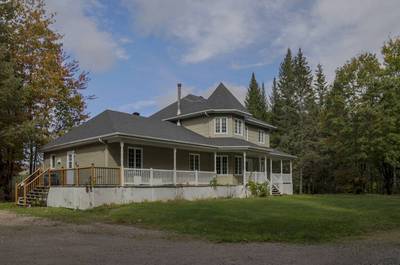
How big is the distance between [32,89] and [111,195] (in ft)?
49.3

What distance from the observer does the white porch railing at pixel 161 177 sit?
22406mm

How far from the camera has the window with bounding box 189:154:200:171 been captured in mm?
29461

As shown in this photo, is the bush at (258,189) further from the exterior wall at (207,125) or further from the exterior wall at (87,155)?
the exterior wall at (87,155)

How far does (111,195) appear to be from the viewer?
68.9 feet

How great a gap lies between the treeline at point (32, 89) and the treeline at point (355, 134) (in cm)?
2397

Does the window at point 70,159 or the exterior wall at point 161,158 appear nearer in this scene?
the exterior wall at point 161,158

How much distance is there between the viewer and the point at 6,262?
8.36 metres

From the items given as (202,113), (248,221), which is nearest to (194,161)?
(202,113)

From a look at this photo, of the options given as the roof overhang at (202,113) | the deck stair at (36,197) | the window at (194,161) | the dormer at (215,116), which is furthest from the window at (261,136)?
the deck stair at (36,197)

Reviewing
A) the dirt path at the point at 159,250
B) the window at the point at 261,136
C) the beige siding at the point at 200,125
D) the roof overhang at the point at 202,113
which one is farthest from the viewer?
the window at the point at 261,136

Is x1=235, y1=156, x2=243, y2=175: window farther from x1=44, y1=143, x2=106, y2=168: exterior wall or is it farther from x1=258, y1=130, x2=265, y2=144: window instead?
x1=44, y1=143, x2=106, y2=168: exterior wall

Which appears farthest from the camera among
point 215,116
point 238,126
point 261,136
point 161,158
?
point 261,136

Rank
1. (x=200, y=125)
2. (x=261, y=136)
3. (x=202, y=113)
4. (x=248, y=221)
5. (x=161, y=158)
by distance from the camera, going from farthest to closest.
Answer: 1. (x=261, y=136)
2. (x=200, y=125)
3. (x=202, y=113)
4. (x=161, y=158)
5. (x=248, y=221)

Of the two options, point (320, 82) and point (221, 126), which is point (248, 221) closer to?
point (221, 126)
